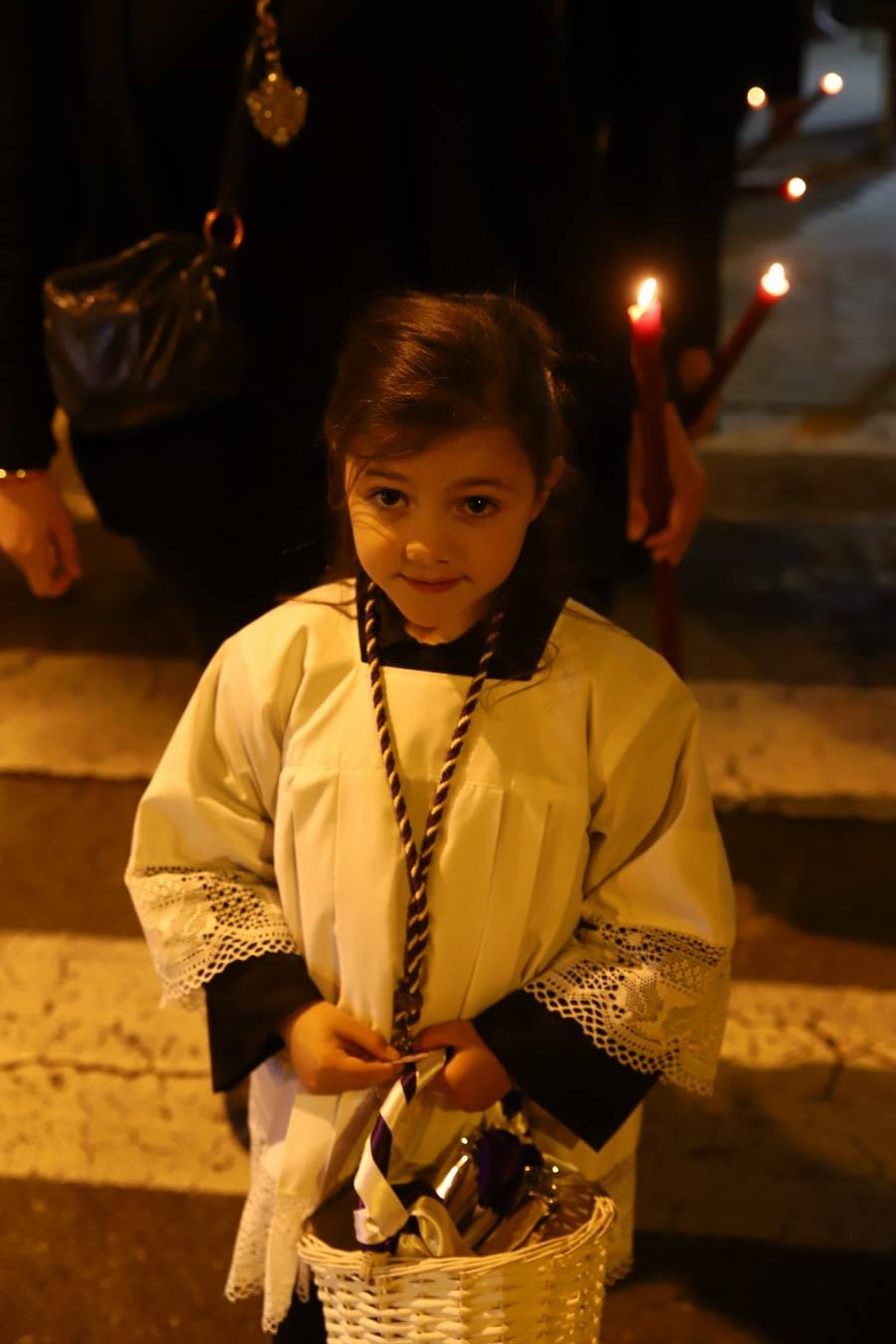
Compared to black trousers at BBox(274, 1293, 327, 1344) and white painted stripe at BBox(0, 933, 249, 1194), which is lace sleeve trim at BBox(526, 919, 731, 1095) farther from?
white painted stripe at BBox(0, 933, 249, 1194)

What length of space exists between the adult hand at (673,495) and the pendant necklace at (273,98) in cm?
43

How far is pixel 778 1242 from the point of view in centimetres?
165

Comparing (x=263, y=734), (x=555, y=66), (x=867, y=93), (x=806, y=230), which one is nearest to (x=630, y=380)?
(x=555, y=66)

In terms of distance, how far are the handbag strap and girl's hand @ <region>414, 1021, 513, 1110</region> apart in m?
0.05

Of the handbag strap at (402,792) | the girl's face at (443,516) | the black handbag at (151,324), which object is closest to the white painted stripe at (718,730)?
the black handbag at (151,324)

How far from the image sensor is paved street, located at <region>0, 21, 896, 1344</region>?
63.2 inches

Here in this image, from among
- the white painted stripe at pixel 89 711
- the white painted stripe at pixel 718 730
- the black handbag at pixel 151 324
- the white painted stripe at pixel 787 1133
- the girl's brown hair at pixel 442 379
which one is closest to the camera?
the girl's brown hair at pixel 442 379

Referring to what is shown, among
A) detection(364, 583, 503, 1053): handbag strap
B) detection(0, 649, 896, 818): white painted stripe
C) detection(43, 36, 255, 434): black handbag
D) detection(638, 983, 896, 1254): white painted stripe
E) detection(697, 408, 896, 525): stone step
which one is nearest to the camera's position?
detection(364, 583, 503, 1053): handbag strap

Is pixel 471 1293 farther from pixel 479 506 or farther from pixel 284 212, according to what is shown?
pixel 284 212

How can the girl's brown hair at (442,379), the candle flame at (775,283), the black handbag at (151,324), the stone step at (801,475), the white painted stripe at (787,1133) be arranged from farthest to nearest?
the stone step at (801,475), the white painted stripe at (787,1133), the black handbag at (151,324), the candle flame at (775,283), the girl's brown hair at (442,379)

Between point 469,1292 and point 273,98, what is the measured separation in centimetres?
104

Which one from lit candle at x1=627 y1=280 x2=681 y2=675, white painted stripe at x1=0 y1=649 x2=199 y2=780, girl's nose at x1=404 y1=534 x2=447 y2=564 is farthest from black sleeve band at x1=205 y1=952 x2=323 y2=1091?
white painted stripe at x1=0 y1=649 x2=199 y2=780

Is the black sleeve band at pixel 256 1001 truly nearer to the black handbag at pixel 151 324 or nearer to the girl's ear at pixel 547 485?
the girl's ear at pixel 547 485

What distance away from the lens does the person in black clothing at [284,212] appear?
1302 millimetres
